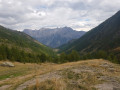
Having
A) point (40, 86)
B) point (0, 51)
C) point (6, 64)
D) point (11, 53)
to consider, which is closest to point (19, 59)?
point (11, 53)

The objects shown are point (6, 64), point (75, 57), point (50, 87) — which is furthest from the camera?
point (75, 57)

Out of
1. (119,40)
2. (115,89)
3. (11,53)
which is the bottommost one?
(115,89)

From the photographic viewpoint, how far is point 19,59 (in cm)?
5734

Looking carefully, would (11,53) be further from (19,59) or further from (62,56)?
(62,56)

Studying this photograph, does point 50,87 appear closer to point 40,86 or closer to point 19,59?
point 40,86

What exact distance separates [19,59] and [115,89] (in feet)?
177

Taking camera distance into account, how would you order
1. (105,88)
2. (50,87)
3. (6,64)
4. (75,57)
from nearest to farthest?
(50,87) < (105,88) < (6,64) < (75,57)

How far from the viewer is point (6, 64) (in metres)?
35.1

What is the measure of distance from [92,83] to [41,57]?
64.9 m

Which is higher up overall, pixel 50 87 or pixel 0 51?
pixel 0 51

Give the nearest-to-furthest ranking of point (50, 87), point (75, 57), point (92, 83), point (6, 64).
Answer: point (50, 87)
point (92, 83)
point (6, 64)
point (75, 57)

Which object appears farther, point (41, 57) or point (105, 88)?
point (41, 57)

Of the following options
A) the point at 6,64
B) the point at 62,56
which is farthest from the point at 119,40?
the point at 6,64

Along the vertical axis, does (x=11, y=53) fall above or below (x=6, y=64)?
above
